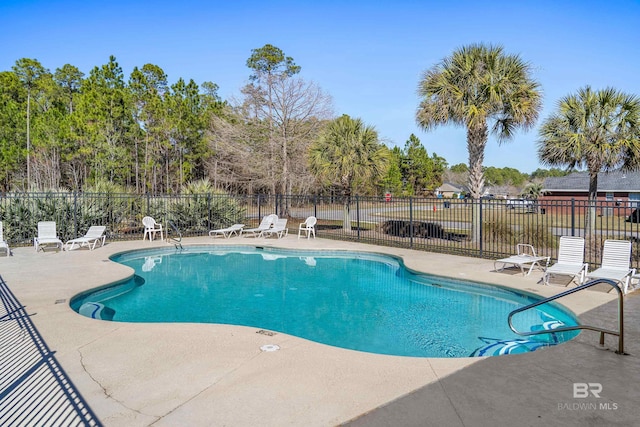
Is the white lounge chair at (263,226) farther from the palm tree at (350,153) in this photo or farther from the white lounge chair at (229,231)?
the palm tree at (350,153)

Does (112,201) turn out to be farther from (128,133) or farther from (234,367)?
(128,133)

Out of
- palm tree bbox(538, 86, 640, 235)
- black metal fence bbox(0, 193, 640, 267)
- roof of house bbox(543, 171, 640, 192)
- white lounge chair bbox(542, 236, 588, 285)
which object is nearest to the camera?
A: white lounge chair bbox(542, 236, 588, 285)

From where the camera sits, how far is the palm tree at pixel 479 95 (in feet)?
40.9

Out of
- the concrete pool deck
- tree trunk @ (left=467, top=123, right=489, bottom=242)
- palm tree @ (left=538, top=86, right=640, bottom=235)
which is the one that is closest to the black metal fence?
tree trunk @ (left=467, top=123, right=489, bottom=242)

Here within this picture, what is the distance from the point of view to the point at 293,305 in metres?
7.73

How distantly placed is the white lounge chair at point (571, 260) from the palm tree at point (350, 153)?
8.31 metres

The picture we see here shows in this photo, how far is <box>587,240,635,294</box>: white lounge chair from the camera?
6.90 m

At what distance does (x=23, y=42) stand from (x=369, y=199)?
71.4 ft

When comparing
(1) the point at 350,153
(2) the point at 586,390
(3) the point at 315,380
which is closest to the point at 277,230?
(1) the point at 350,153

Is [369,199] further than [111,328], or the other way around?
[369,199]

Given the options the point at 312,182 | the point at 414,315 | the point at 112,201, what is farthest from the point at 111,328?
the point at 312,182

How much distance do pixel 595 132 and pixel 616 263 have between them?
7097 millimetres

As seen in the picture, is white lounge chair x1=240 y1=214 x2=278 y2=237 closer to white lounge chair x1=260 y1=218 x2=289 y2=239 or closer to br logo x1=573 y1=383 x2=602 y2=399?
white lounge chair x1=260 y1=218 x2=289 y2=239

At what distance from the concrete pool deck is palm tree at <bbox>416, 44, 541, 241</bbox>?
8184mm
